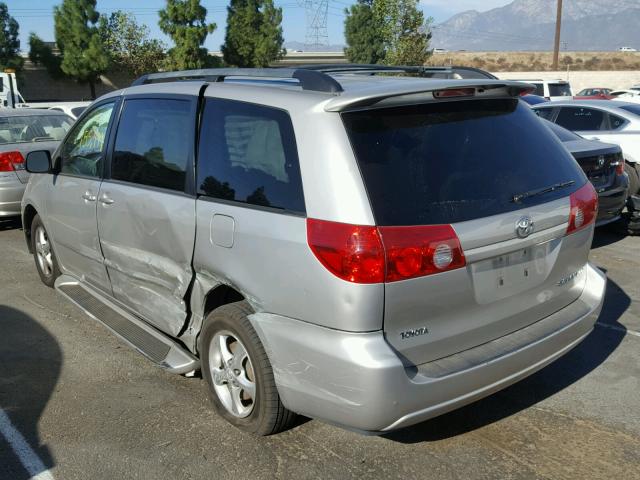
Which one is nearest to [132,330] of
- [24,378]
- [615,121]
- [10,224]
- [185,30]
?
[24,378]

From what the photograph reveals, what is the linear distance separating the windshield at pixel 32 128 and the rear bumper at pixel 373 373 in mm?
7074

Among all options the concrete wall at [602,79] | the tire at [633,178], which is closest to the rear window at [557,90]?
the tire at [633,178]

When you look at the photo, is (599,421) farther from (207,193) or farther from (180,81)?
(180,81)

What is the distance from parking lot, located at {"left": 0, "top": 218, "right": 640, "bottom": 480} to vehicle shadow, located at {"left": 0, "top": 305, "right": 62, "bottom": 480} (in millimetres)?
11

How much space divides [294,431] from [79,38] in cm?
4083

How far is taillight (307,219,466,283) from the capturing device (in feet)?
8.75

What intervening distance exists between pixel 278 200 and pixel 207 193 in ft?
1.95

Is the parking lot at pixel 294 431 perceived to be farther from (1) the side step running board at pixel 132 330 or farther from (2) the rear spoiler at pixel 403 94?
(2) the rear spoiler at pixel 403 94

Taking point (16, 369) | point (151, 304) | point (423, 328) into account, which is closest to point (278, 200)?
point (423, 328)

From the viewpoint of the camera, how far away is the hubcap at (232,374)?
130 inches

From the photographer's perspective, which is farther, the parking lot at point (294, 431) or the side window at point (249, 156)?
the parking lot at point (294, 431)

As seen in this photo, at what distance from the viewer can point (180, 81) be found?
409 centimetres

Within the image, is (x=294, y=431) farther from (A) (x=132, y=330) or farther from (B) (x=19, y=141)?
(B) (x=19, y=141)

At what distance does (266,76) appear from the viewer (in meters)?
3.46
